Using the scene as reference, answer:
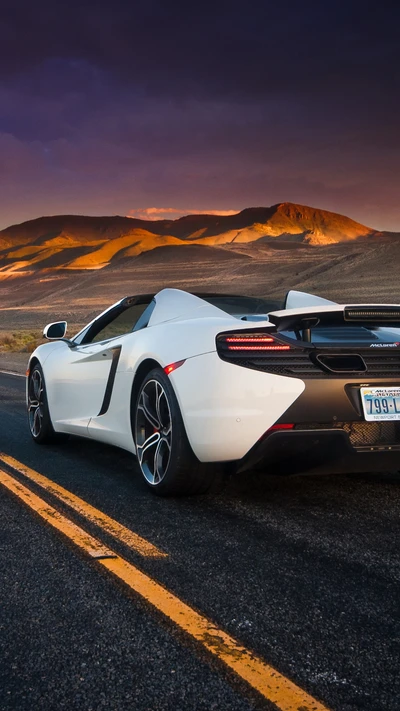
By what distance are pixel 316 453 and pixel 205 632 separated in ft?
5.56

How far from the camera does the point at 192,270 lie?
13088 centimetres

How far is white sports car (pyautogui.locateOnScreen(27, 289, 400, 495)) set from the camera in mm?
4230

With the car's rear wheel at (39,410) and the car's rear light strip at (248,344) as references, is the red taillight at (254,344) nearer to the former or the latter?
the car's rear light strip at (248,344)

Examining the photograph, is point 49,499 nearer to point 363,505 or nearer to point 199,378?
point 199,378

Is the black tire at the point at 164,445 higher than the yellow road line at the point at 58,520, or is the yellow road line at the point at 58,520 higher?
the black tire at the point at 164,445

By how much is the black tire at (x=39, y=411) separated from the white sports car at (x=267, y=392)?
212 centimetres

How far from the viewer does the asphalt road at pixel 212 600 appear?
240cm

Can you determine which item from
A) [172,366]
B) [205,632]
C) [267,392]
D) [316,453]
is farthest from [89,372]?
[205,632]

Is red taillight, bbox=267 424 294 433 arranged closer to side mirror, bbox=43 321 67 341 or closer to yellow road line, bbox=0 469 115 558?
yellow road line, bbox=0 469 115 558

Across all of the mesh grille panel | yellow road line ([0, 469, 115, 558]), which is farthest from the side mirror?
the mesh grille panel

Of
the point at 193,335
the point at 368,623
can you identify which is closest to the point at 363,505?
the point at 193,335

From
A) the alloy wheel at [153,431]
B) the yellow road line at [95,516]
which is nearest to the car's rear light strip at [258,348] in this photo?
the alloy wheel at [153,431]

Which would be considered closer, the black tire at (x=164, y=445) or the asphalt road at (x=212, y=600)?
the asphalt road at (x=212, y=600)

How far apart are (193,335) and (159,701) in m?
2.55
